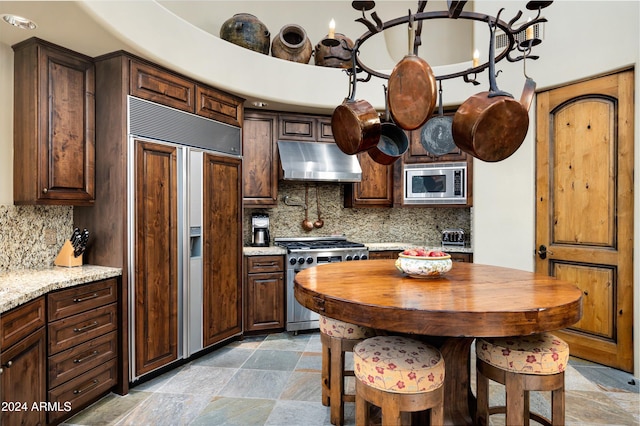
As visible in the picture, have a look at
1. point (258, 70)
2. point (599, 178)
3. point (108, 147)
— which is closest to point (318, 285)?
point (108, 147)

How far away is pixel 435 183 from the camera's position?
4.05m

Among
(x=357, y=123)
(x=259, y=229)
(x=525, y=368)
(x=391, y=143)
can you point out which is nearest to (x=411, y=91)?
(x=357, y=123)

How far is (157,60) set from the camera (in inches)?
104

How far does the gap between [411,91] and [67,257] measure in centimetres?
248

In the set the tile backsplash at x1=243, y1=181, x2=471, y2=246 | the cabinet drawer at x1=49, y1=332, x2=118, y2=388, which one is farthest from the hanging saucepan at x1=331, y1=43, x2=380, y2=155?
the tile backsplash at x1=243, y1=181, x2=471, y2=246

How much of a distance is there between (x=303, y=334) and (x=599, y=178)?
298 centimetres

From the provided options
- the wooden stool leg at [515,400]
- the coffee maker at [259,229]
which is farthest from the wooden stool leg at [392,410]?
the coffee maker at [259,229]

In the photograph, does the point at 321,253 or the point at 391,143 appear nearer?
the point at 391,143

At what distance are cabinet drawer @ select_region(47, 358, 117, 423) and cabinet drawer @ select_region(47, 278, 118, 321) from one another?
1.34 feet

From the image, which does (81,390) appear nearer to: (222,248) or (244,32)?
(222,248)

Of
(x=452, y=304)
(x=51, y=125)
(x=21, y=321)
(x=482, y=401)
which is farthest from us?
(x=51, y=125)

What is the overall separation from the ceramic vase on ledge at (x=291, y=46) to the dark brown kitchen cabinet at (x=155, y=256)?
1629 mm

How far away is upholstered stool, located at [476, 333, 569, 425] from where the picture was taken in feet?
5.35

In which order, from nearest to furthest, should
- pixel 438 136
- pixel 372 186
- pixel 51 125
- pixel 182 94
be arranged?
pixel 51 125, pixel 182 94, pixel 438 136, pixel 372 186
